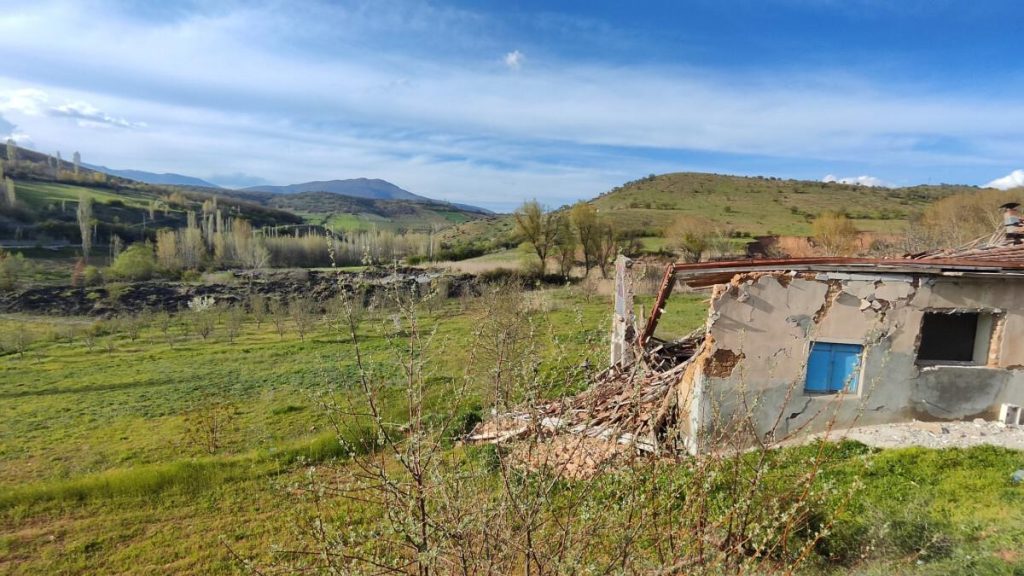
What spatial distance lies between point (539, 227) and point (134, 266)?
51.3 meters

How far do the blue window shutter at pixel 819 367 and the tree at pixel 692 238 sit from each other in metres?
33.7

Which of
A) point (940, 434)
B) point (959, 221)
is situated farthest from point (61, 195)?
point (959, 221)

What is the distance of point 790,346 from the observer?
765 cm

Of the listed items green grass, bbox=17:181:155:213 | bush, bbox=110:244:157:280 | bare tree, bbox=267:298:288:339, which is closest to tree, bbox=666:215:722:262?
bare tree, bbox=267:298:288:339

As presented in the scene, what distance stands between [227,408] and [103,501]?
606cm

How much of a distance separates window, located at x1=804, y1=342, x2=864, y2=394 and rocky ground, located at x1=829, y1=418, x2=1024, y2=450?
69 centimetres

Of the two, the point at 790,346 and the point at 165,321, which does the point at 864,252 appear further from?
the point at 165,321

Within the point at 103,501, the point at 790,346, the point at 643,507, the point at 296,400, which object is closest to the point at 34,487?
the point at 103,501

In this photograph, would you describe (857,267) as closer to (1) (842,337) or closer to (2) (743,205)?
(1) (842,337)

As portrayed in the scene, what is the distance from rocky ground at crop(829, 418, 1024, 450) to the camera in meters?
7.27

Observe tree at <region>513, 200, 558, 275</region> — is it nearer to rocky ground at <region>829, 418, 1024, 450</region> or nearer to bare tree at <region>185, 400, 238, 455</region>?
bare tree at <region>185, 400, 238, 455</region>

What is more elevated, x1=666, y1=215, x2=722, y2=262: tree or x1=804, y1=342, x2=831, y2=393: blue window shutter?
x1=666, y1=215, x2=722, y2=262: tree

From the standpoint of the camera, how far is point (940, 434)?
7.47 m

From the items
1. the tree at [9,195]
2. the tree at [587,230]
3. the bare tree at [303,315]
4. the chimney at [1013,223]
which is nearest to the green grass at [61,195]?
the tree at [9,195]
